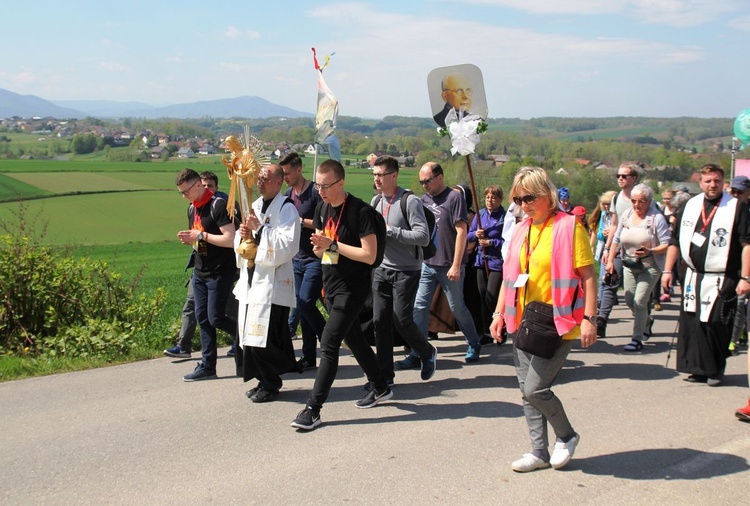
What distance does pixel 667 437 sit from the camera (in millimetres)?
5055

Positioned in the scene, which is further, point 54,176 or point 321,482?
point 54,176

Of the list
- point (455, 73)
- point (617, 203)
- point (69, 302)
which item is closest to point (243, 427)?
point (69, 302)

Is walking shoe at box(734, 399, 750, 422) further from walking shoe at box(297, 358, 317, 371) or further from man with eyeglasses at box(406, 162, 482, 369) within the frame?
walking shoe at box(297, 358, 317, 371)

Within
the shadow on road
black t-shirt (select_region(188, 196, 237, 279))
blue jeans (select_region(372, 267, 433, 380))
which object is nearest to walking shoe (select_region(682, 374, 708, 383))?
the shadow on road

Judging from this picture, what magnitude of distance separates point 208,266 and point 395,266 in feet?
5.52

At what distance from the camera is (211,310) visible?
21.6ft

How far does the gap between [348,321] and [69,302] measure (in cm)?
430

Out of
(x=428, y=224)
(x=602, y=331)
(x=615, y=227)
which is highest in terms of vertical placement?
(x=428, y=224)

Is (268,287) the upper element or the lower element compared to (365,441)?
upper

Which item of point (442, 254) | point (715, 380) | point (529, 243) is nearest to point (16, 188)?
point (442, 254)

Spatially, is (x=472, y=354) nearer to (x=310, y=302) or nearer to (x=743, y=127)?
(x=310, y=302)

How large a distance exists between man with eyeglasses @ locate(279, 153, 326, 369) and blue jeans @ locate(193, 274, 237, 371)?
65 centimetres

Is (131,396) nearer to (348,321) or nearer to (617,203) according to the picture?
(348,321)

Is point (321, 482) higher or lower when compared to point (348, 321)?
lower
